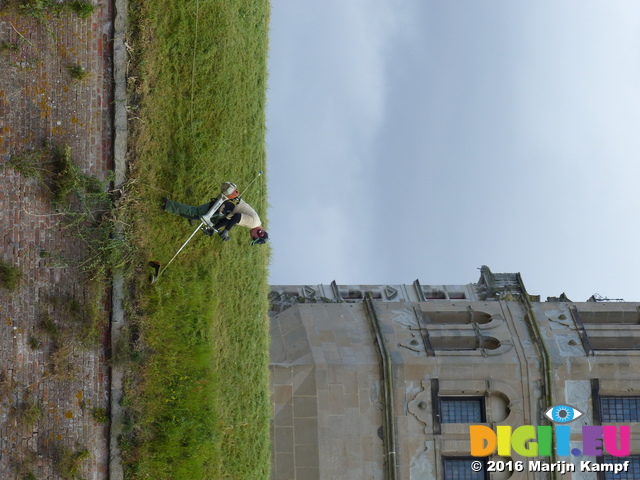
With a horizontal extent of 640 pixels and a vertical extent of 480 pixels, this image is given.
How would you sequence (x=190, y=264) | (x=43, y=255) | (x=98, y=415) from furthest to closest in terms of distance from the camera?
(x=190, y=264) < (x=98, y=415) < (x=43, y=255)

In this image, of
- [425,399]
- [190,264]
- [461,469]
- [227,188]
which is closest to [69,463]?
[190,264]

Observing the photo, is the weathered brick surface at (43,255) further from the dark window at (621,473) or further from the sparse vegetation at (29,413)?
the dark window at (621,473)

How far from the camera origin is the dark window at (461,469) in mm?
22031

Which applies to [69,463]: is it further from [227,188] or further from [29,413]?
[227,188]

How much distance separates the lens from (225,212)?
1752 cm

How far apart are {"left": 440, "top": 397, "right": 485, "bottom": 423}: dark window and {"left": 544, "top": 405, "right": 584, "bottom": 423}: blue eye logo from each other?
1.70 meters

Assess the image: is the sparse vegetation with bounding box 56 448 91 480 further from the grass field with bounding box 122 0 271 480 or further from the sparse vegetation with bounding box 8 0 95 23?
the sparse vegetation with bounding box 8 0 95 23

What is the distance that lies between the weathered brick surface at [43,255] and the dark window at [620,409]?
1286cm

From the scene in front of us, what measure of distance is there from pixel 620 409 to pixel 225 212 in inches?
474

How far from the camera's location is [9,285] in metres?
16.6

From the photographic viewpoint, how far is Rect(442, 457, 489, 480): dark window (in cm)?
2203

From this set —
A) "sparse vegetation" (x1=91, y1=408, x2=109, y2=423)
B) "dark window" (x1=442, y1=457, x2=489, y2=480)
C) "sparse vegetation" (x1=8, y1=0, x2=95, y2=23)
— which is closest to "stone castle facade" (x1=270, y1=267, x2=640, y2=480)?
"dark window" (x1=442, y1=457, x2=489, y2=480)

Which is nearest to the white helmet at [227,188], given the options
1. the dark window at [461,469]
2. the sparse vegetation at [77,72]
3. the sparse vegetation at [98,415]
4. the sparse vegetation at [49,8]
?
the sparse vegetation at [77,72]

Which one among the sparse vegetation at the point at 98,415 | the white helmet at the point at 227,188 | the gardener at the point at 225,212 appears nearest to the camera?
the sparse vegetation at the point at 98,415
